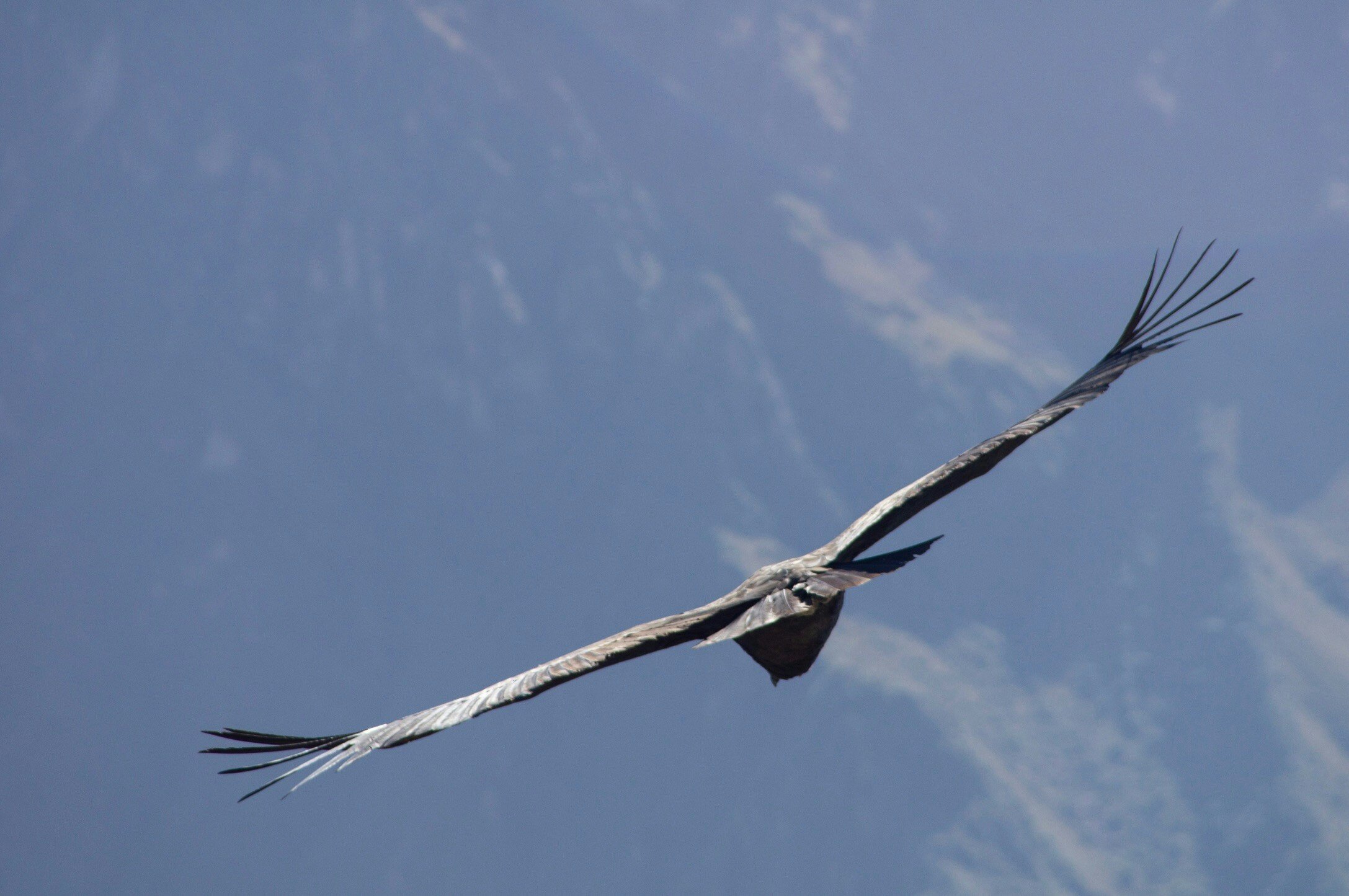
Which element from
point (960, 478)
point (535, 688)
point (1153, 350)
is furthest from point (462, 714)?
point (1153, 350)

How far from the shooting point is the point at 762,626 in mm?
9430

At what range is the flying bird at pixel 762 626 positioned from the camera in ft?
31.6

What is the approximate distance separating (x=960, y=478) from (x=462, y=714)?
5432 mm

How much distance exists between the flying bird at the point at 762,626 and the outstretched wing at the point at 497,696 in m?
0.01

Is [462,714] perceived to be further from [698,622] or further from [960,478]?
[960,478]

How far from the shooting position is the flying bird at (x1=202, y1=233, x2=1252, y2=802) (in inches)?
379

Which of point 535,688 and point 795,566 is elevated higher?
point 795,566

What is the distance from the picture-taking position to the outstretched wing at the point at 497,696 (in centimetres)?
961

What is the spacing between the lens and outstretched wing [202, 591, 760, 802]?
961 cm

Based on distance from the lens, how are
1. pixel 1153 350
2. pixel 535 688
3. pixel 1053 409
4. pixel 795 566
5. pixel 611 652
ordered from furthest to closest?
pixel 1153 350 < pixel 1053 409 < pixel 795 566 < pixel 611 652 < pixel 535 688

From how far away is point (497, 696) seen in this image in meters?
9.77

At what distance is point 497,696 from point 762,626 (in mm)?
2360

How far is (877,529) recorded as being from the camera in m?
11.5

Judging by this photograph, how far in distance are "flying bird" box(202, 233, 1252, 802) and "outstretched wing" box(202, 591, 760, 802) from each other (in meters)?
0.01
